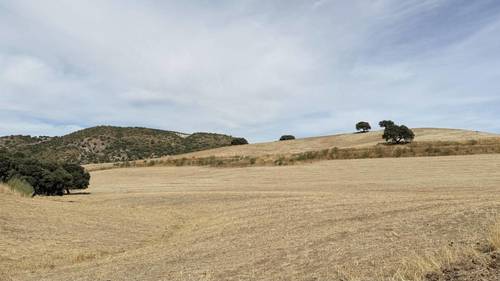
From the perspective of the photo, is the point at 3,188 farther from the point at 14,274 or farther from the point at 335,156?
the point at 335,156

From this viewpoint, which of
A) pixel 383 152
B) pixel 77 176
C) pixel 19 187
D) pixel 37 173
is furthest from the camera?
pixel 383 152

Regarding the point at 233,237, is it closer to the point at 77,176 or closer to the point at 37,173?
the point at 37,173

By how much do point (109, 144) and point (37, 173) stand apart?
96.9 metres

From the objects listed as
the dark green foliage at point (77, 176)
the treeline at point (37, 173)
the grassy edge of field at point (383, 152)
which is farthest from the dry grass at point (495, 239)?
the grassy edge of field at point (383, 152)

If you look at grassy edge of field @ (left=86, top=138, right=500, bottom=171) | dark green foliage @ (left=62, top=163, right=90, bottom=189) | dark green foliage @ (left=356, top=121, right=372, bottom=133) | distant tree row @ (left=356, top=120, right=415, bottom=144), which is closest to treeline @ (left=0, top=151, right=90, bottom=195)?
dark green foliage @ (left=62, top=163, right=90, bottom=189)

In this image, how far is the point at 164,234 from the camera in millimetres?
20188

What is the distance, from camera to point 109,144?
132m

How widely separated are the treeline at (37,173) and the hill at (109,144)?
254ft

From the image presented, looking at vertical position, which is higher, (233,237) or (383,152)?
(383,152)

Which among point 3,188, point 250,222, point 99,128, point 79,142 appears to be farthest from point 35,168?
point 99,128

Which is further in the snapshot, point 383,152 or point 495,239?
point 383,152

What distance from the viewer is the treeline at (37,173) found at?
36.1 metres

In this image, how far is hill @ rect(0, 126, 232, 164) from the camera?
121375 mm

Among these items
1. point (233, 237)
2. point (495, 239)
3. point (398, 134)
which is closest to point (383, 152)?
point (398, 134)
